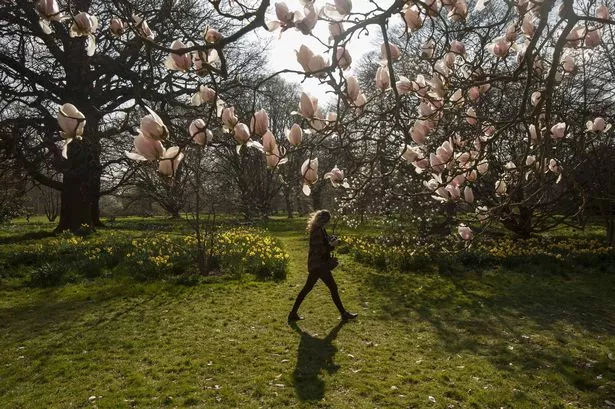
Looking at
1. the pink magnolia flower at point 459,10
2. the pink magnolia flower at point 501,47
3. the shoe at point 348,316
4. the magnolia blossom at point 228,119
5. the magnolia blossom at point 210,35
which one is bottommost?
the shoe at point 348,316

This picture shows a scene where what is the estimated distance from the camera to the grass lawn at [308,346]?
3.95 m

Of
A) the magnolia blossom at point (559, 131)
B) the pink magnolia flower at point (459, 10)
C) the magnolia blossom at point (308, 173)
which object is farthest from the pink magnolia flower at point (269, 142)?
the magnolia blossom at point (559, 131)

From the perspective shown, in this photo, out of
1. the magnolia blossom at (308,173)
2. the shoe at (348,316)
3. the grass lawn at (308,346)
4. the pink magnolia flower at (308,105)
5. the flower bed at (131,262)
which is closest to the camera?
the pink magnolia flower at (308,105)

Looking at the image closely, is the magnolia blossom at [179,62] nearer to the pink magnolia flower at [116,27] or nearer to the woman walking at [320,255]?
the pink magnolia flower at [116,27]

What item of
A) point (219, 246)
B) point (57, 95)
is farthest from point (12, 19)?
point (219, 246)

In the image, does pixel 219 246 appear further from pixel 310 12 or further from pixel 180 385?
pixel 310 12

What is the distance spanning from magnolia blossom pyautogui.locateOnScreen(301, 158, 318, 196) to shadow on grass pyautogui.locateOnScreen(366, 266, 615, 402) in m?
3.53

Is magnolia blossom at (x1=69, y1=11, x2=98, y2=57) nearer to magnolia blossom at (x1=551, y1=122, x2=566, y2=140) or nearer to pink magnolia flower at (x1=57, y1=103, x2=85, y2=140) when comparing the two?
pink magnolia flower at (x1=57, y1=103, x2=85, y2=140)

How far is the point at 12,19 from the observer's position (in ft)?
29.8

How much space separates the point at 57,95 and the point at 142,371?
10641 millimetres

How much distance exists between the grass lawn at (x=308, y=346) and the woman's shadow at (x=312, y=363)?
0.02 m

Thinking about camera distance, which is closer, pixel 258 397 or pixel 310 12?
pixel 310 12

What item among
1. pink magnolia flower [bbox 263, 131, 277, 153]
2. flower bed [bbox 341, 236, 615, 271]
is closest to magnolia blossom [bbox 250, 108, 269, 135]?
pink magnolia flower [bbox 263, 131, 277, 153]

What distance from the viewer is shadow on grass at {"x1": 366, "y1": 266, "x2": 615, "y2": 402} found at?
4.68 m
